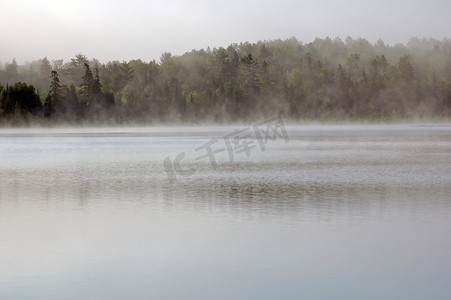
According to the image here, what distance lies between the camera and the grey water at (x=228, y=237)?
32.6ft

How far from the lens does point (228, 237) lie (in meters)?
13.6

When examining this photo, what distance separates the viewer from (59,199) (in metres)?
20.1

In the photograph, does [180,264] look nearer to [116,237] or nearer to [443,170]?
[116,237]

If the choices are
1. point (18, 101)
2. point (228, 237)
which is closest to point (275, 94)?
point (18, 101)

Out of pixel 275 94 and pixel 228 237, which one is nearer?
pixel 228 237

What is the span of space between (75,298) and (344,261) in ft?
15.6

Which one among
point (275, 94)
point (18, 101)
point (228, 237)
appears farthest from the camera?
point (275, 94)

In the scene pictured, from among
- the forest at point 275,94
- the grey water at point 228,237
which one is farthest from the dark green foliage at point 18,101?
the grey water at point 228,237

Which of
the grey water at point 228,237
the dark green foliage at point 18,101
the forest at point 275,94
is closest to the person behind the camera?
the grey water at point 228,237

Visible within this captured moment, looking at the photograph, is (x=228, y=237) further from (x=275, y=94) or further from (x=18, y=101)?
(x=275, y=94)

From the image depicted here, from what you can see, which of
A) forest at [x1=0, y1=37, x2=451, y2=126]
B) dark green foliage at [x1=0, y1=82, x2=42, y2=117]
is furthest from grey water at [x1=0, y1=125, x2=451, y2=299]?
forest at [x1=0, y1=37, x2=451, y2=126]

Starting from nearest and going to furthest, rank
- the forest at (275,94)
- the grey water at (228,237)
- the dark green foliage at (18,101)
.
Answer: the grey water at (228,237)
the dark green foliage at (18,101)
the forest at (275,94)

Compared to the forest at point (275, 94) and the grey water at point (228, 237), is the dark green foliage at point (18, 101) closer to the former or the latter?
the forest at point (275, 94)

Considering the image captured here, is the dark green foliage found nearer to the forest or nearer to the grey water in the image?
the forest
